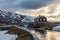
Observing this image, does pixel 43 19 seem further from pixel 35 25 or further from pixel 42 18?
pixel 35 25

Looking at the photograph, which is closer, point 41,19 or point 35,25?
point 35,25

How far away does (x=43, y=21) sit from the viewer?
8556cm

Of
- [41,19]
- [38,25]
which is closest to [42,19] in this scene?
[41,19]

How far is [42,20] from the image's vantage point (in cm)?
8488

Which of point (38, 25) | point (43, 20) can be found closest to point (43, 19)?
point (43, 20)

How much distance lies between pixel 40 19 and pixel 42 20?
A: 179cm

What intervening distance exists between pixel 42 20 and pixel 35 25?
10084 millimetres

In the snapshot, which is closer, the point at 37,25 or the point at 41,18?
the point at 37,25

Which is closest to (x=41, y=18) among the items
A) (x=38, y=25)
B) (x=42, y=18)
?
(x=42, y=18)

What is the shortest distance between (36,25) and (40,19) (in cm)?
1124

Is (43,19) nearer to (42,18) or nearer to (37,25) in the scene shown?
(42,18)

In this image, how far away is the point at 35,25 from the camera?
75.5 meters

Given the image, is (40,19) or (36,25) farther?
(40,19)

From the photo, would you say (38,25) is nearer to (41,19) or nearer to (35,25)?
(35,25)
